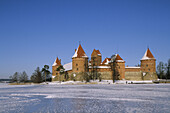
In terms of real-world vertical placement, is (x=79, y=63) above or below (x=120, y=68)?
above

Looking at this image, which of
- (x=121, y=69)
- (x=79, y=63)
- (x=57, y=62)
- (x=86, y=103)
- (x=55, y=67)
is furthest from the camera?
(x=57, y=62)

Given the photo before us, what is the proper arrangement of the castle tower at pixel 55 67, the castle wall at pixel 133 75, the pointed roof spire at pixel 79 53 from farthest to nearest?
1. the castle tower at pixel 55 67
2. the castle wall at pixel 133 75
3. the pointed roof spire at pixel 79 53

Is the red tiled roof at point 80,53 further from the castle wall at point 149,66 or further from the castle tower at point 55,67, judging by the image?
the castle wall at point 149,66

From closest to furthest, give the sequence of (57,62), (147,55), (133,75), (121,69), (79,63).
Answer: (79,63) < (121,69) < (133,75) < (147,55) < (57,62)

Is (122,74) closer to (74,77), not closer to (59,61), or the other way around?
(74,77)

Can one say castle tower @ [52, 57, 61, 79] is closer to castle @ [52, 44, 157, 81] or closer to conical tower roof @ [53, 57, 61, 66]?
conical tower roof @ [53, 57, 61, 66]

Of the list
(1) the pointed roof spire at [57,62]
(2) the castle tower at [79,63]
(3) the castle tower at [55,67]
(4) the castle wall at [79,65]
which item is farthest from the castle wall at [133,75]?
Result: (1) the pointed roof spire at [57,62]

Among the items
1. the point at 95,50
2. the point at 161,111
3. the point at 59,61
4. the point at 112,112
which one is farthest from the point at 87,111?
the point at 59,61

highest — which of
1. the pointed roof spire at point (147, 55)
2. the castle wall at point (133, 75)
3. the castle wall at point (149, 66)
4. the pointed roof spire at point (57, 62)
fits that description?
the pointed roof spire at point (147, 55)

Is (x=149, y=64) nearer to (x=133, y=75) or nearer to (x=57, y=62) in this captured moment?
(x=133, y=75)

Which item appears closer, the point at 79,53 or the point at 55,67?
the point at 79,53

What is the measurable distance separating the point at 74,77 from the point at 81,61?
13.9 ft

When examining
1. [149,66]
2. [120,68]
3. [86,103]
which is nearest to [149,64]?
[149,66]

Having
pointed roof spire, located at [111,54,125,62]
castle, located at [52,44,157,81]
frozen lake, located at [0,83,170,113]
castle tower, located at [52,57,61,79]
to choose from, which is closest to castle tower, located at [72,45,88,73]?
castle, located at [52,44,157,81]
